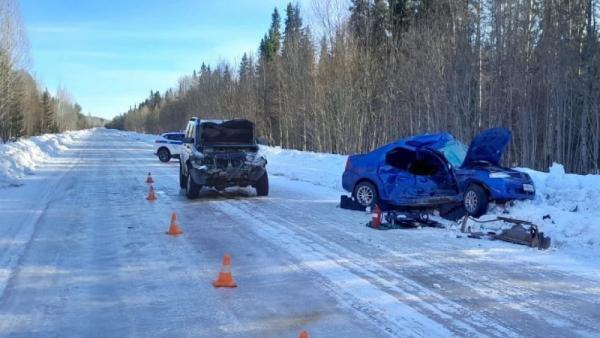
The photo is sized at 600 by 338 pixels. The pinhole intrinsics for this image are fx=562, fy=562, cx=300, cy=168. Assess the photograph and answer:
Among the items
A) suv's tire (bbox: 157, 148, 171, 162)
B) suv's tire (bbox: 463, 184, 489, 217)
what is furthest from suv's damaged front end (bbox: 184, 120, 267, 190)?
suv's tire (bbox: 157, 148, 171, 162)

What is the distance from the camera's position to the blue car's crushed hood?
12320mm

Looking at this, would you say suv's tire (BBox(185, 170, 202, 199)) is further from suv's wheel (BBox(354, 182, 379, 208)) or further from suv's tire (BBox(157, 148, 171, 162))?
suv's tire (BBox(157, 148, 171, 162))

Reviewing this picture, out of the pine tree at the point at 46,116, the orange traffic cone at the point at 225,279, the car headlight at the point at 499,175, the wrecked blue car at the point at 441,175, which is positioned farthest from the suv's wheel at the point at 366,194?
the pine tree at the point at 46,116

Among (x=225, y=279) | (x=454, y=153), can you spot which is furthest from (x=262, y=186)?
(x=225, y=279)

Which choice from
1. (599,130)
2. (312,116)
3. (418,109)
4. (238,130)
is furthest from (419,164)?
(312,116)

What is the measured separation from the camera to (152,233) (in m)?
10.0

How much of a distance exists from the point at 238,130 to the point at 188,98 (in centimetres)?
8486

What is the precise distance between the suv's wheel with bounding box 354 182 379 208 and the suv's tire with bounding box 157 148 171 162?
73.4 ft

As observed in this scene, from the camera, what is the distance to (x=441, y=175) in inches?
494

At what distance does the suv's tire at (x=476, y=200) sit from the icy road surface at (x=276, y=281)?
1.53 meters

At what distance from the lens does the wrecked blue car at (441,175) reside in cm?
1153

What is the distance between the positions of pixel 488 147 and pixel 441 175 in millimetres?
1174

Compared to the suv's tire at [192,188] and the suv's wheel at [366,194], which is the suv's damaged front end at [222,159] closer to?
the suv's tire at [192,188]

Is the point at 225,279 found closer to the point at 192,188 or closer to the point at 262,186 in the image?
the point at 192,188
